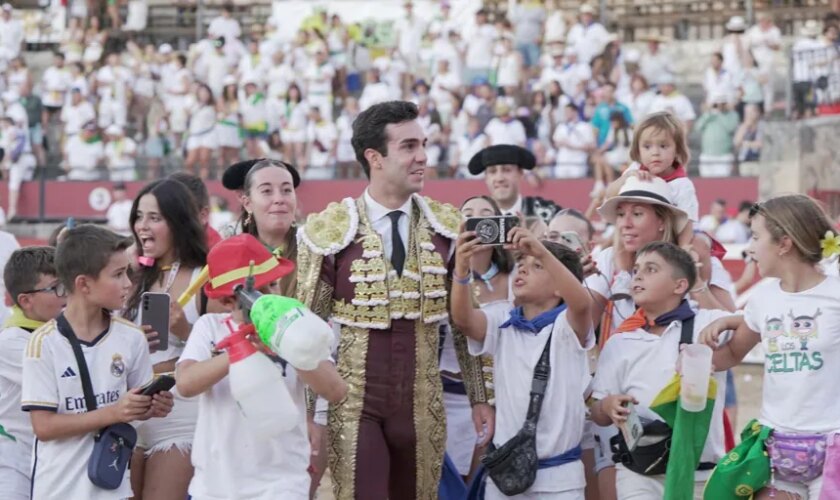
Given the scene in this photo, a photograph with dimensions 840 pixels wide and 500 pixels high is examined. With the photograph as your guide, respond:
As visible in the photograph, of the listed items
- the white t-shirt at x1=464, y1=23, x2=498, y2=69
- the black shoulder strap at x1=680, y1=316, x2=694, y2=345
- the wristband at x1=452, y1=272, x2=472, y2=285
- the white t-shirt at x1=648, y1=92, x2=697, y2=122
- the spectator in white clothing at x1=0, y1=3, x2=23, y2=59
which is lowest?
the black shoulder strap at x1=680, y1=316, x2=694, y2=345

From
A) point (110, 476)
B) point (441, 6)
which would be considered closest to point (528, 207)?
point (110, 476)

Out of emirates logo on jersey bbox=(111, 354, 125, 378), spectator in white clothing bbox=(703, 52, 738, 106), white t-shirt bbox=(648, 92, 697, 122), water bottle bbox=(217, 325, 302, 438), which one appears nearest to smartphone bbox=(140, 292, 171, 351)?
emirates logo on jersey bbox=(111, 354, 125, 378)

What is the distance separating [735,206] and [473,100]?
4.14 metres

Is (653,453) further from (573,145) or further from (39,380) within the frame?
→ (573,145)

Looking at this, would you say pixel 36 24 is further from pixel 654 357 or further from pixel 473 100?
pixel 654 357

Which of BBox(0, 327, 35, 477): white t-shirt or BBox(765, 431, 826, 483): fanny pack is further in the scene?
BBox(0, 327, 35, 477): white t-shirt

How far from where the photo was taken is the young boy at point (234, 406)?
5031 mm

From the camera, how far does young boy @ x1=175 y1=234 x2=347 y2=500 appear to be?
503 centimetres

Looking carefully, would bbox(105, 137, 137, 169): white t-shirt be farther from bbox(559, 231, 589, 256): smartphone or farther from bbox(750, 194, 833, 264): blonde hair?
bbox(750, 194, 833, 264): blonde hair

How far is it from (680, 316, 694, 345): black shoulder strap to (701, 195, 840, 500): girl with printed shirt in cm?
22

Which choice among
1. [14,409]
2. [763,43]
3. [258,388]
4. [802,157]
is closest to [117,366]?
[14,409]

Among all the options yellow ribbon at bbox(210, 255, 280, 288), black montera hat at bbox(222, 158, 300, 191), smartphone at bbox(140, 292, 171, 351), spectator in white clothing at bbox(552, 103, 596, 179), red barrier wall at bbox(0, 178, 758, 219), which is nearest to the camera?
yellow ribbon at bbox(210, 255, 280, 288)

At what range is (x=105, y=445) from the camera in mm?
5387

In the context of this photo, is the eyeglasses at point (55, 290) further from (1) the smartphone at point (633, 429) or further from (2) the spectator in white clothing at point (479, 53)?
(2) the spectator in white clothing at point (479, 53)
